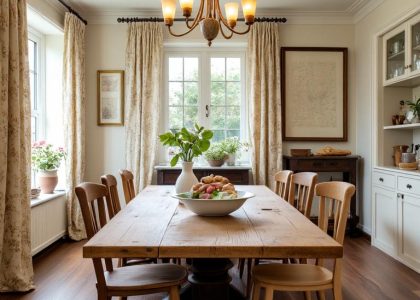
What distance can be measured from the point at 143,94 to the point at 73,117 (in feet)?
2.78

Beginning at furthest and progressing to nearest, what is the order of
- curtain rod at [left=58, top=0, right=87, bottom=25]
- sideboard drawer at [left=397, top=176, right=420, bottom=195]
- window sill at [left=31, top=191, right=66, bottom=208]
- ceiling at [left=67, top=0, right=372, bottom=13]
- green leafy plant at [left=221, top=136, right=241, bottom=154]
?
green leafy plant at [left=221, top=136, right=241, bottom=154] → ceiling at [left=67, top=0, right=372, bottom=13] → curtain rod at [left=58, top=0, right=87, bottom=25] → window sill at [left=31, top=191, right=66, bottom=208] → sideboard drawer at [left=397, top=176, right=420, bottom=195]

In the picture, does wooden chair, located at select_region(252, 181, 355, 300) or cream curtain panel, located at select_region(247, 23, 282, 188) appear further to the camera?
cream curtain panel, located at select_region(247, 23, 282, 188)

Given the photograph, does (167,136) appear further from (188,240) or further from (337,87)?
(337,87)

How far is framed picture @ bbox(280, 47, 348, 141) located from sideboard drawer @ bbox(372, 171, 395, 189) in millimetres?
943

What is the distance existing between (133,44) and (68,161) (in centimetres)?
158

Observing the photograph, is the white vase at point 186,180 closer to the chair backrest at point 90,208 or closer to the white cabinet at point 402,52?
the chair backrest at point 90,208

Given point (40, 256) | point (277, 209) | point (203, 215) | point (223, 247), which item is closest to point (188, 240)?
point (223, 247)

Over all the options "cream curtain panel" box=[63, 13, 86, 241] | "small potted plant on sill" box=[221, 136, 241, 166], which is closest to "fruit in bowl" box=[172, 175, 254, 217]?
"small potted plant on sill" box=[221, 136, 241, 166]

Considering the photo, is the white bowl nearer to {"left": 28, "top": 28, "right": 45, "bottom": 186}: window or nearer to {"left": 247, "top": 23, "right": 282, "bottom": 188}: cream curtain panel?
{"left": 247, "top": 23, "right": 282, "bottom": 188}: cream curtain panel

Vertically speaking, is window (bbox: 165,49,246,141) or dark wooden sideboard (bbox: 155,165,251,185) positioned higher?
window (bbox: 165,49,246,141)

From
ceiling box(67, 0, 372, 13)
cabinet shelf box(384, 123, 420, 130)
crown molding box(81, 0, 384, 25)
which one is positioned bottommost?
cabinet shelf box(384, 123, 420, 130)

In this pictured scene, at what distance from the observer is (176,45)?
4.89 meters

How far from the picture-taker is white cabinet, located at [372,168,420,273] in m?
3.25

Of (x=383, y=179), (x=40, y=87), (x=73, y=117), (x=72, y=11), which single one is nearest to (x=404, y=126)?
(x=383, y=179)
